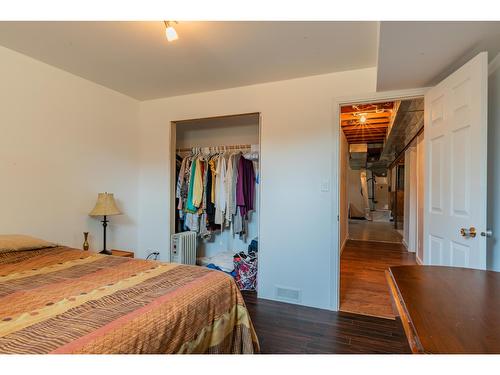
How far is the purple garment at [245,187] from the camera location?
3271 mm

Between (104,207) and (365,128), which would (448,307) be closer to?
(104,207)

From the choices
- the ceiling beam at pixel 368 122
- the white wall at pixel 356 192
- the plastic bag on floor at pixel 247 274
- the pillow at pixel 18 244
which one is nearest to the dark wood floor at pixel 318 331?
the plastic bag on floor at pixel 247 274

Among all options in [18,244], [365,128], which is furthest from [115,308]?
[365,128]

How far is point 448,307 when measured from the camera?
83 cm

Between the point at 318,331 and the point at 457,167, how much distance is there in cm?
160

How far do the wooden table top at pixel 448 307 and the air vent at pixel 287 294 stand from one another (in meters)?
1.64

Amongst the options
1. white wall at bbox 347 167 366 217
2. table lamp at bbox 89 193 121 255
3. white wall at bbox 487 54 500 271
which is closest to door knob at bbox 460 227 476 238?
white wall at bbox 487 54 500 271

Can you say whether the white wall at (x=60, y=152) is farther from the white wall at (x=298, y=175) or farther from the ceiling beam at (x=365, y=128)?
the ceiling beam at (x=365, y=128)

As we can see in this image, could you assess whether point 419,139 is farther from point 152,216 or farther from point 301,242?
point 152,216

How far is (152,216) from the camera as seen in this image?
3432 mm

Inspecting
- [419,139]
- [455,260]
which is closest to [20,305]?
[455,260]

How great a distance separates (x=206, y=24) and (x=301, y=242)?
203 cm

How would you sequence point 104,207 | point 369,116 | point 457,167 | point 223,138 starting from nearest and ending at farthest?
point 457,167 < point 104,207 < point 223,138 < point 369,116

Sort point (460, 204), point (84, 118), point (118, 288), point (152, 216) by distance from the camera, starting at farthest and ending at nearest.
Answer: point (152, 216), point (84, 118), point (460, 204), point (118, 288)
